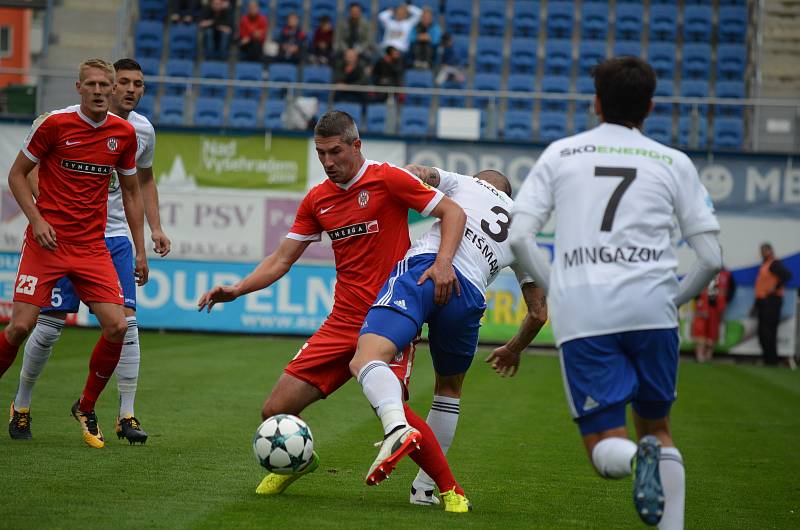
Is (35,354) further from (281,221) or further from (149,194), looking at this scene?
(281,221)

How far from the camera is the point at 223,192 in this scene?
69.3ft

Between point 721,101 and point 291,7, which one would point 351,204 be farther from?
point 291,7

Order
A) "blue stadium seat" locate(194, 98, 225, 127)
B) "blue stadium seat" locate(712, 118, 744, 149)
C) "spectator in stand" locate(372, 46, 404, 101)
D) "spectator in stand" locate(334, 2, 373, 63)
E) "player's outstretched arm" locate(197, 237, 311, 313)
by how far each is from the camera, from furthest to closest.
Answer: "spectator in stand" locate(334, 2, 373, 63) < "blue stadium seat" locate(194, 98, 225, 127) < "spectator in stand" locate(372, 46, 404, 101) < "blue stadium seat" locate(712, 118, 744, 149) < "player's outstretched arm" locate(197, 237, 311, 313)

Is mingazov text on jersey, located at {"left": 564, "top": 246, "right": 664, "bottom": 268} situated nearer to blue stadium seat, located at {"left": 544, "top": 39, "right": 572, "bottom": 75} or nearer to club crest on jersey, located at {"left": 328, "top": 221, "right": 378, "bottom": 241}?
club crest on jersey, located at {"left": 328, "top": 221, "right": 378, "bottom": 241}

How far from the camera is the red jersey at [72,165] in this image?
7410mm

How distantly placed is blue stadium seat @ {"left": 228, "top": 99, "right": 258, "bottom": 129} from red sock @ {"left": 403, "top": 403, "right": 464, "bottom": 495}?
1652 cm

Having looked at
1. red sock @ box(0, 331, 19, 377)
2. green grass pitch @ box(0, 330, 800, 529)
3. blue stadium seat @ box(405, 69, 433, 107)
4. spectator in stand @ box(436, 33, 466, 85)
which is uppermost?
spectator in stand @ box(436, 33, 466, 85)

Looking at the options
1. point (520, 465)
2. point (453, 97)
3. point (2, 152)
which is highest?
point (453, 97)

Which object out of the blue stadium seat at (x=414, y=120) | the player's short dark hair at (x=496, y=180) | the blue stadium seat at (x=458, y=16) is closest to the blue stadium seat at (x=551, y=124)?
the blue stadium seat at (x=414, y=120)

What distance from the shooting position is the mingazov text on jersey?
15.2ft

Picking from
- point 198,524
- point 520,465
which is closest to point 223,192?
point 520,465

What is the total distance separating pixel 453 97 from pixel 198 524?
1729cm

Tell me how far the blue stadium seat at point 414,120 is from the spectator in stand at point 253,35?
132 inches

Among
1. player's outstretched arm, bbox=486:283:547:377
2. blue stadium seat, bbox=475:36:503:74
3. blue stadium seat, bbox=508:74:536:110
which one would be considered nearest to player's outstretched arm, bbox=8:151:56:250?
player's outstretched arm, bbox=486:283:547:377
